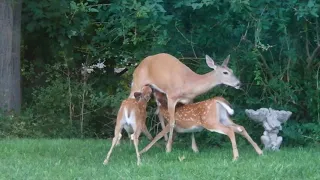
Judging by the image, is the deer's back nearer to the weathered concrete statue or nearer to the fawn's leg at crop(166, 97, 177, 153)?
the fawn's leg at crop(166, 97, 177, 153)

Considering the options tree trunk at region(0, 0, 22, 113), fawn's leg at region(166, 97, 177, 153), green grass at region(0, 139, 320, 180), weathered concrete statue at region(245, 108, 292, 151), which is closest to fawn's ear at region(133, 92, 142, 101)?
fawn's leg at region(166, 97, 177, 153)

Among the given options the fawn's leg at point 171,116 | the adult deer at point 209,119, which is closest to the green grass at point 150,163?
the fawn's leg at point 171,116

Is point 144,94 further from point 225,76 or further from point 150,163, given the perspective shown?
point 150,163

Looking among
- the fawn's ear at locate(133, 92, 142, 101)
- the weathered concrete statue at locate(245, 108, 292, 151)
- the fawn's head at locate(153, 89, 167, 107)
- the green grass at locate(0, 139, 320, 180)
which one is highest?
the fawn's ear at locate(133, 92, 142, 101)

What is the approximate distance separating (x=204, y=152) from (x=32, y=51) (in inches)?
266

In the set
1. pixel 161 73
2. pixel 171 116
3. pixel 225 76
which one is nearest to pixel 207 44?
pixel 161 73

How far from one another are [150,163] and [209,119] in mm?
1317

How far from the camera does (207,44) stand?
11742 mm

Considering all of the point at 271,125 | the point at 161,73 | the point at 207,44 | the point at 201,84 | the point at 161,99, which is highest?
the point at 207,44

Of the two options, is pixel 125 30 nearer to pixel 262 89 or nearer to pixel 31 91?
pixel 262 89

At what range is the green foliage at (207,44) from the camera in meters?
10.5

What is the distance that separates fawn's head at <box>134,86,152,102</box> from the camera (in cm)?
986

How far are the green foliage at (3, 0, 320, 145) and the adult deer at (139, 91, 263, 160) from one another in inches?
50.7

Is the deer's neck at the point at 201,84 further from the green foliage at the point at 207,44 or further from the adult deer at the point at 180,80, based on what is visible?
the green foliage at the point at 207,44
